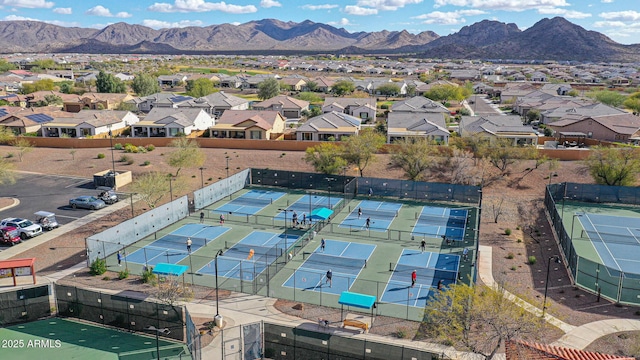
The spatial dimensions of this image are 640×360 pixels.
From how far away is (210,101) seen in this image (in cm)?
9512

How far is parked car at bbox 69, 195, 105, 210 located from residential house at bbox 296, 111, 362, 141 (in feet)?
108

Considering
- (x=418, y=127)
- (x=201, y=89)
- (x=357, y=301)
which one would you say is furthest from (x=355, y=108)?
(x=357, y=301)

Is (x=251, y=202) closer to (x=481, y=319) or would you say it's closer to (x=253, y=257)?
(x=253, y=257)

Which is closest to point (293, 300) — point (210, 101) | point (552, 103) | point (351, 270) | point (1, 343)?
point (351, 270)

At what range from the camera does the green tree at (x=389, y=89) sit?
127 m

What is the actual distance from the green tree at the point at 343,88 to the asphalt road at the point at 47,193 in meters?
79.9

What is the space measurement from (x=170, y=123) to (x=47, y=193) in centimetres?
2727

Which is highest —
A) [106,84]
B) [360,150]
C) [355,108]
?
[106,84]

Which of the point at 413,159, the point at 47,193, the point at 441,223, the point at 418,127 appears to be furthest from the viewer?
the point at 418,127

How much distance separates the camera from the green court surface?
72.7 ft

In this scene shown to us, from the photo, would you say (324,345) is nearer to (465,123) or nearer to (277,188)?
(277,188)

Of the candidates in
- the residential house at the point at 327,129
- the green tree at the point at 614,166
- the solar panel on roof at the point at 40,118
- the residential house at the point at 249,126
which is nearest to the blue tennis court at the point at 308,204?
the residential house at the point at 327,129

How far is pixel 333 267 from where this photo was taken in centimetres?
3303

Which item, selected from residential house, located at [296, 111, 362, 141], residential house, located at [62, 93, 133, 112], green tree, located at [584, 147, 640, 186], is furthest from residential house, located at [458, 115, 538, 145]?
residential house, located at [62, 93, 133, 112]
